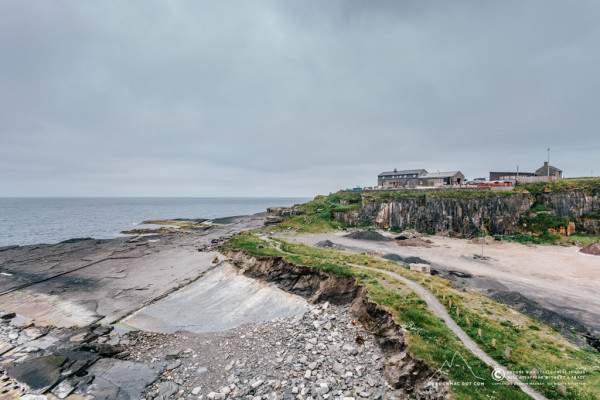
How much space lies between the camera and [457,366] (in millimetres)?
Answer: 12945

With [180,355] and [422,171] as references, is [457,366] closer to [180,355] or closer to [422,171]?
[180,355]

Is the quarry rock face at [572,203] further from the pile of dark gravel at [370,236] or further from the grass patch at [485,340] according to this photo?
the grass patch at [485,340]

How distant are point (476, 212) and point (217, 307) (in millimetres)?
66202

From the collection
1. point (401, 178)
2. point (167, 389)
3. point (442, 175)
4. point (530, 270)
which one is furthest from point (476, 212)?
point (167, 389)

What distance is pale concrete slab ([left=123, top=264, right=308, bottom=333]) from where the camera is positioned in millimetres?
24062

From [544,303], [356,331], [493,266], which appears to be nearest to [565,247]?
[493,266]

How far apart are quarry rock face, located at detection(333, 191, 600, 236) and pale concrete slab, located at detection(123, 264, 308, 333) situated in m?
54.0

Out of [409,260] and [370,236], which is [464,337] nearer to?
[409,260]

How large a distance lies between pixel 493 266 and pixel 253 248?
40.8 meters

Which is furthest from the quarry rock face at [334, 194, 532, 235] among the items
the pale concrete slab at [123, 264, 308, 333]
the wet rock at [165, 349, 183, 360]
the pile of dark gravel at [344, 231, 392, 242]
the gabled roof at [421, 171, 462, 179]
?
the wet rock at [165, 349, 183, 360]

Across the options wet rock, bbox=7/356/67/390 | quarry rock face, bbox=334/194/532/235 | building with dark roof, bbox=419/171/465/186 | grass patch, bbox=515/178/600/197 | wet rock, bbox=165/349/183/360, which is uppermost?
building with dark roof, bbox=419/171/465/186

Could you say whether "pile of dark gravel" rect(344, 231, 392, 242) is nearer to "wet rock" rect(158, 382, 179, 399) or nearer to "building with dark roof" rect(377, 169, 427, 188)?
"building with dark roof" rect(377, 169, 427, 188)

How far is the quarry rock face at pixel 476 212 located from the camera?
53.1 meters

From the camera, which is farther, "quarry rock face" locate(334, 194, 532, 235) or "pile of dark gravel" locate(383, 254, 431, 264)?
"quarry rock face" locate(334, 194, 532, 235)
